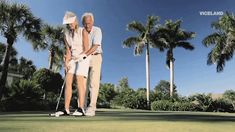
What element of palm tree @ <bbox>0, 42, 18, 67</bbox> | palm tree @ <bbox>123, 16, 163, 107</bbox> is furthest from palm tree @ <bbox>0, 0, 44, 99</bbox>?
palm tree @ <bbox>123, 16, 163, 107</bbox>

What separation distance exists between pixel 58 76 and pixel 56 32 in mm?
5028

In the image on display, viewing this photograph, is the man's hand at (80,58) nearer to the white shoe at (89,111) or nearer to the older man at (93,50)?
the older man at (93,50)

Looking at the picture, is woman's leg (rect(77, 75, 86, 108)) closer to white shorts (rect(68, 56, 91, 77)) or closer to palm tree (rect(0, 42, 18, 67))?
white shorts (rect(68, 56, 91, 77))

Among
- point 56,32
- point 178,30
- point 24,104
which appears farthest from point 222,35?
point 24,104

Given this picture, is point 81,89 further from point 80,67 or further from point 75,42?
point 75,42

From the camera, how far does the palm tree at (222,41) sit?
132 feet

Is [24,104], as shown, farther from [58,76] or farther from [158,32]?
[158,32]

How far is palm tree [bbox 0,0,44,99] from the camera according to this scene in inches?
1163

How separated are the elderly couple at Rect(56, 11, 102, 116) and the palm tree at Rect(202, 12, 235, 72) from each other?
35.0 meters

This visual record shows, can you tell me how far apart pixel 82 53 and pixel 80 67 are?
271 millimetres

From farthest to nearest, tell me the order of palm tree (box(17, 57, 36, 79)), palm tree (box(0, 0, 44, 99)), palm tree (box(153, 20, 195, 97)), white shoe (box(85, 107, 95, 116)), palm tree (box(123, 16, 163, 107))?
palm tree (box(17, 57, 36, 79)), palm tree (box(153, 20, 195, 97)), palm tree (box(123, 16, 163, 107)), palm tree (box(0, 0, 44, 99)), white shoe (box(85, 107, 95, 116))

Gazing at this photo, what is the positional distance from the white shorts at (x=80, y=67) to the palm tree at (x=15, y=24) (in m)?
22.9

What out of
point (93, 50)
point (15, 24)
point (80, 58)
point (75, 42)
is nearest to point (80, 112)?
point (80, 58)

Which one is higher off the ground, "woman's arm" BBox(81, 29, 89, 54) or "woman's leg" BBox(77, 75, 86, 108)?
"woman's arm" BBox(81, 29, 89, 54)
